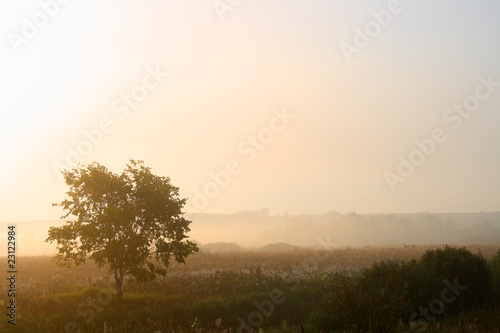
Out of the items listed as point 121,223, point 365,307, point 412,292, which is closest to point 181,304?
point 121,223

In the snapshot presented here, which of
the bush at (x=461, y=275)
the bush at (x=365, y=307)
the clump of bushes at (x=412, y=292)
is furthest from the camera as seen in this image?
the bush at (x=461, y=275)

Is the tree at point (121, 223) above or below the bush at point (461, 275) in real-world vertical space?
above

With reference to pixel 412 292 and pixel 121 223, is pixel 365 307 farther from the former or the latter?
pixel 121 223

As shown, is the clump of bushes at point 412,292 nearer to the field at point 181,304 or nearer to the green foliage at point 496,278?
the green foliage at point 496,278

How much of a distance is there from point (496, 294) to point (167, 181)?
19264mm

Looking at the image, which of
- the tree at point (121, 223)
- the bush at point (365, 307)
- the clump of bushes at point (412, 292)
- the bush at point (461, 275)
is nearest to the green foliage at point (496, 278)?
the clump of bushes at point (412, 292)

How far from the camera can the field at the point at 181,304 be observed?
1784cm

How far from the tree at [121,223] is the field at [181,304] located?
1.98m

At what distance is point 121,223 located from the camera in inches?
868

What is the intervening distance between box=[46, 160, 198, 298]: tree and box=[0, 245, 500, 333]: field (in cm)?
198

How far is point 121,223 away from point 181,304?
5.48m

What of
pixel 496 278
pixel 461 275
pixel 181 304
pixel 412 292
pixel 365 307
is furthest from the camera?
pixel 496 278

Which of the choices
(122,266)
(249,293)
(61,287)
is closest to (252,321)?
(249,293)

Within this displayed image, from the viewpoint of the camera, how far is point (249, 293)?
2633cm
